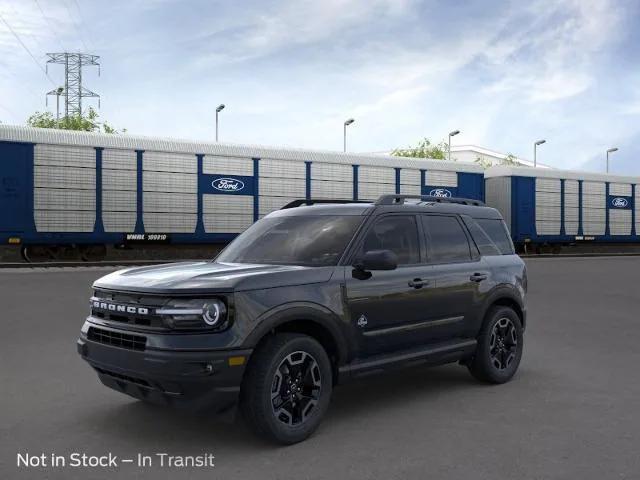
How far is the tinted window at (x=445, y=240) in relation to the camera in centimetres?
599

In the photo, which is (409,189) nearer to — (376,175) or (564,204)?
(376,175)

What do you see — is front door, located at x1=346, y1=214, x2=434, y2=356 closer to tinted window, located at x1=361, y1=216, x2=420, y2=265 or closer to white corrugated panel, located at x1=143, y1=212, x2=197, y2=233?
tinted window, located at x1=361, y1=216, x2=420, y2=265

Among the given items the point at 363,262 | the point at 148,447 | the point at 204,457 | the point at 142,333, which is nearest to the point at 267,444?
the point at 204,457

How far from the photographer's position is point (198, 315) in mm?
4293

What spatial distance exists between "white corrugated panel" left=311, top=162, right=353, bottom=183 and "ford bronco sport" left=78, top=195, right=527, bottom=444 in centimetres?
2027

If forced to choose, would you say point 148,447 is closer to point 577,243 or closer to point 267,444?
point 267,444

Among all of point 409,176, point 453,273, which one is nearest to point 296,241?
point 453,273

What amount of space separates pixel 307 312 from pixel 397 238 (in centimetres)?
137

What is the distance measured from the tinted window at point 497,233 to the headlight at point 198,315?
334 centimetres

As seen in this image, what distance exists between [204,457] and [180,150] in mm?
20783

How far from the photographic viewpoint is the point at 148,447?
4.51 metres

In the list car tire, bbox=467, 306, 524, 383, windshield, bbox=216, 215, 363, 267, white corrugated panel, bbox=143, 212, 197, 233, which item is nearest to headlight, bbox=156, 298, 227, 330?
windshield, bbox=216, 215, 363, 267

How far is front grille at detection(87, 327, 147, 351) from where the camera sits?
4465 millimetres

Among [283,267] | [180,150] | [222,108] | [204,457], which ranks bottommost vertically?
[204,457]
